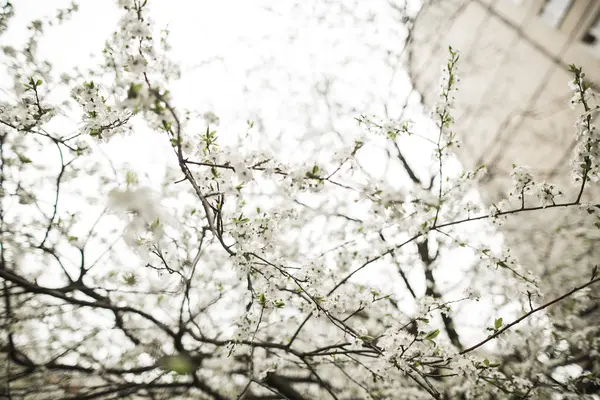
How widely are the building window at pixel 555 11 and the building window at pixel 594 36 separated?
0.50 metres

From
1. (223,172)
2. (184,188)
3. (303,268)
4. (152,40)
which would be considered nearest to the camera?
(152,40)

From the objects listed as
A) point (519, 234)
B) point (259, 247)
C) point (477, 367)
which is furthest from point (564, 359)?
point (259, 247)

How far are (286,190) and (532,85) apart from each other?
7.31 m

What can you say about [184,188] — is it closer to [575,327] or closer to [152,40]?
[152,40]

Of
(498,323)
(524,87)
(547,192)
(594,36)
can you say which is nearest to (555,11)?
(594,36)

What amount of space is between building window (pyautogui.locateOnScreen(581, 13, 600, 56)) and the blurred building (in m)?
0.01

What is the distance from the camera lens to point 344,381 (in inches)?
269

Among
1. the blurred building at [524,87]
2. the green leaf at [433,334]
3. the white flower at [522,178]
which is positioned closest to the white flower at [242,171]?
the green leaf at [433,334]

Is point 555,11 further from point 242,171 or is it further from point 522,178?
point 242,171

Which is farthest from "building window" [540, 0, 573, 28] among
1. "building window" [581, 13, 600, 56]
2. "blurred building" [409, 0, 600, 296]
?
"building window" [581, 13, 600, 56]

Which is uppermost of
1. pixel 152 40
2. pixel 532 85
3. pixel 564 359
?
pixel 532 85

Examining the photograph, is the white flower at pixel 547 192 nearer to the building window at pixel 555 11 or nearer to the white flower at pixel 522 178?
the white flower at pixel 522 178

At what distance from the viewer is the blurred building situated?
5.57m

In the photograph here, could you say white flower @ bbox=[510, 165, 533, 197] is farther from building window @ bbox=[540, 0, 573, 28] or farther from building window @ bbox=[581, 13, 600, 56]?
building window @ bbox=[540, 0, 573, 28]
